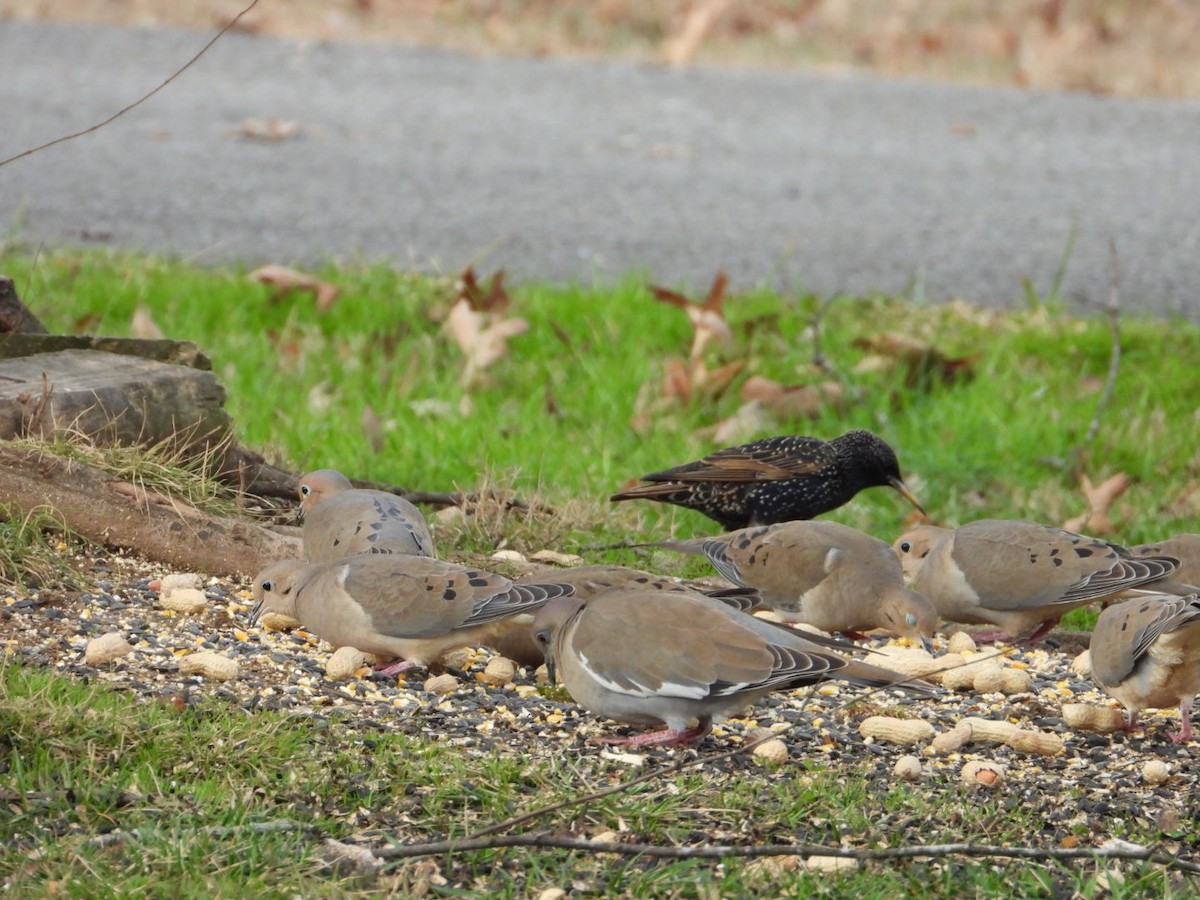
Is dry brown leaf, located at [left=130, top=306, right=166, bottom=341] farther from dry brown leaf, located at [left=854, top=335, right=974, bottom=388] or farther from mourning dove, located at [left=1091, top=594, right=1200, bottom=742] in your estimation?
mourning dove, located at [left=1091, top=594, right=1200, bottom=742]

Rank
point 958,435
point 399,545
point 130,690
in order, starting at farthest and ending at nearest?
point 958,435 < point 399,545 < point 130,690

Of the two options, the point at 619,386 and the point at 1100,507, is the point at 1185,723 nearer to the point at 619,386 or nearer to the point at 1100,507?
the point at 1100,507

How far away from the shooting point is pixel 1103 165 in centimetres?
1030

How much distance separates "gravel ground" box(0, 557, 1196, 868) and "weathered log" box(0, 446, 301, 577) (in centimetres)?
12

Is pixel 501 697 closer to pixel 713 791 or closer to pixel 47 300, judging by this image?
pixel 713 791

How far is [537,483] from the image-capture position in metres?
6.36

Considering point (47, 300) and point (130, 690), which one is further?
point (47, 300)

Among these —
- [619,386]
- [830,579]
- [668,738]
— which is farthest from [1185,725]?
[619,386]

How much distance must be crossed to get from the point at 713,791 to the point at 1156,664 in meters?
1.17

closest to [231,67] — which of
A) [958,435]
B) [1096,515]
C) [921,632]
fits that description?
[958,435]

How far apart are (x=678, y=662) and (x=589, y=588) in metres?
0.55

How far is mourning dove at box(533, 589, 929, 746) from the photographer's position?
387cm

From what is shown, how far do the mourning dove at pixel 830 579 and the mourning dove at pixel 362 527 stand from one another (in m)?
0.94

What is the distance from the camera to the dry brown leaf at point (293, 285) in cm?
778
